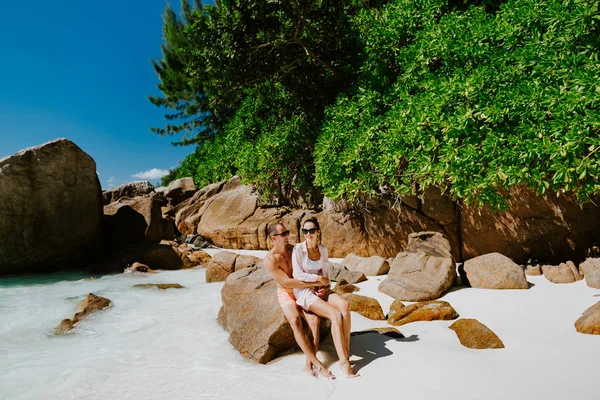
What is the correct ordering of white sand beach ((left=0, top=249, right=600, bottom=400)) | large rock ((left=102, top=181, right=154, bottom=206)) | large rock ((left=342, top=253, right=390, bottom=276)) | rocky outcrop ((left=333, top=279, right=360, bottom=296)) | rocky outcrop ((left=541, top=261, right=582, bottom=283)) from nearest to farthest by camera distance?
white sand beach ((left=0, top=249, right=600, bottom=400)) → rocky outcrop ((left=541, top=261, right=582, bottom=283)) → rocky outcrop ((left=333, top=279, right=360, bottom=296)) → large rock ((left=342, top=253, right=390, bottom=276)) → large rock ((left=102, top=181, right=154, bottom=206))

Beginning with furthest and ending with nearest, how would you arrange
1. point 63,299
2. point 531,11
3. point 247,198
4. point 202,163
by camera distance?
point 202,163 → point 247,198 → point 63,299 → point 531,11

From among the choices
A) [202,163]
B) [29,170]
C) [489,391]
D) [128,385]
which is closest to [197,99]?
[202,163]

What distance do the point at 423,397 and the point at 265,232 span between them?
1013 cm

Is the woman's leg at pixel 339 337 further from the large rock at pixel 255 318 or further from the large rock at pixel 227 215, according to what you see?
the large rock at pixel 227 215

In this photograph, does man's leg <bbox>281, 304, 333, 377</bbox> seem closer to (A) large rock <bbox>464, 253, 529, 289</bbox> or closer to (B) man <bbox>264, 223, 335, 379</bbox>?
(B) man <bbox>264, 223, 335, 379</bbox>

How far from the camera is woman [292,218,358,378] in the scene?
368 centimetres

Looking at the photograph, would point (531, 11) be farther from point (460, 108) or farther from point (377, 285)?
point (377, 285)

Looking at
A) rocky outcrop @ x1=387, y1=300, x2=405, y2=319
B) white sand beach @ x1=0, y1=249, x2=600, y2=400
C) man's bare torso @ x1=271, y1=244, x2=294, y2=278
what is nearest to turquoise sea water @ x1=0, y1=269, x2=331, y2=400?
white sand beach @ x1=0, y1=249, x2=600, y2=400

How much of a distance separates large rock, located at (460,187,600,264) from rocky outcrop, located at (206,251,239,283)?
20.2 ft

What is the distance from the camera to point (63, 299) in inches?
327

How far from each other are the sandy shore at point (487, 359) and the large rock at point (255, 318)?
20 centimetres

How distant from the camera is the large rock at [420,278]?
6.27 metres

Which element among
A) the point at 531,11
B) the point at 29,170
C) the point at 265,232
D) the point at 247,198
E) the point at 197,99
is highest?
the point at 197,99

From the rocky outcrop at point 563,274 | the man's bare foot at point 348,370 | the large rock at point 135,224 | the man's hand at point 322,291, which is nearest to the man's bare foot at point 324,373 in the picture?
the man's bare foot at point 348,370
